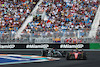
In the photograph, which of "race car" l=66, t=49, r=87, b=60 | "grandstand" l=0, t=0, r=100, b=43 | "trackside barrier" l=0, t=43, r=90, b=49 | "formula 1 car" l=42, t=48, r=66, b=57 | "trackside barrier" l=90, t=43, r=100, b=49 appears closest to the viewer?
"race car" l=66, t=49, r=87, b=60

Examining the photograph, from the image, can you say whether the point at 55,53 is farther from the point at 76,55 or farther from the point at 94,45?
the point at 94,45

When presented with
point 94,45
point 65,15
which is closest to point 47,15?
point 65,15

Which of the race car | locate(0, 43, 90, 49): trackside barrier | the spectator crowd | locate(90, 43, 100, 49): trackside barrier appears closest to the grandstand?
the spectator crowd

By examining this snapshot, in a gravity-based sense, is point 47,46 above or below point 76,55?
above

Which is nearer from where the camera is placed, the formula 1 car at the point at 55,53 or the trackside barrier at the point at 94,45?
the formula 1 car at the point at 55,53

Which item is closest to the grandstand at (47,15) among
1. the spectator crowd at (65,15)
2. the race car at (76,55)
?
the spectator crowd at (65,15)

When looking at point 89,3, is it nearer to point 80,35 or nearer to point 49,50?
point 80,35

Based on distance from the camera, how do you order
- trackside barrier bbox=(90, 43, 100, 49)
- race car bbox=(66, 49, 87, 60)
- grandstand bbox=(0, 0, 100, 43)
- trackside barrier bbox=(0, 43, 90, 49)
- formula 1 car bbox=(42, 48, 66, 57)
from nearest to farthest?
race car bbox=(66, 49, 87, 60) < formula 1 car bbox=(42, 48, 66, 57) < trackside barrier bbox=(90, 43, 100, 49) < trackside barrier bbox=(0, 43, 90, 49) < grandstand bbox=(0, 0, 100, 43)

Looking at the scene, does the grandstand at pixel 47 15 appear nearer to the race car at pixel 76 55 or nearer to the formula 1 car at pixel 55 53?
the formula 1 car at pixel 55 53

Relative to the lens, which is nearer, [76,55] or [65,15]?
[76,55]

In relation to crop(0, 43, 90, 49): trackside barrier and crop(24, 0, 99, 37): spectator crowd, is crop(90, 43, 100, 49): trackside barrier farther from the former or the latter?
crop(24, 0, 99, 37): spectator crowd

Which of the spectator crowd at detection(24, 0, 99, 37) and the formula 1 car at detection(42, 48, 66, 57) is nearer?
the formula 1 car at detection(42, 48, 66, 57)

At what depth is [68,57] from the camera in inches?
664

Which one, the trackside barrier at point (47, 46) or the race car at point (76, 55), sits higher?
the trackside barrier at point (47, 46)
